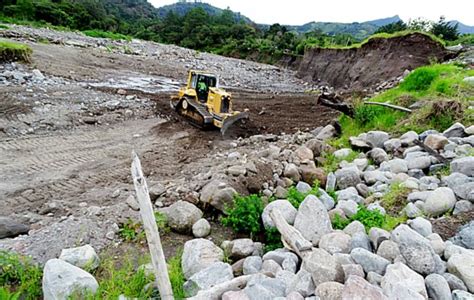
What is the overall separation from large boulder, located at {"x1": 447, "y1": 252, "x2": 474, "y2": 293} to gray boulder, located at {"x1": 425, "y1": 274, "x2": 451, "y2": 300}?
180mm

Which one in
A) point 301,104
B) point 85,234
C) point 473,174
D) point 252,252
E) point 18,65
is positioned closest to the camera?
point 252,252

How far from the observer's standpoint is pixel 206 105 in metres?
9.41

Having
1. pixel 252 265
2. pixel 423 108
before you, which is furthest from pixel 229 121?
pixel 252 265

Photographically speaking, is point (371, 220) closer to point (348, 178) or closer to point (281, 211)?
point (281, 211)

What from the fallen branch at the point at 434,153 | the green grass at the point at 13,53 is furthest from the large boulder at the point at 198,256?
the green grass at the point at 13,53

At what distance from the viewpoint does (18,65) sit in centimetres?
1152

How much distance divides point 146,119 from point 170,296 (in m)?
7.85

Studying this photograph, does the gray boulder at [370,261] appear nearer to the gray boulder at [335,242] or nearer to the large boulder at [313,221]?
the gray boulder at [335,242]

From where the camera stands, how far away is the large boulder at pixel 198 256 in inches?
119

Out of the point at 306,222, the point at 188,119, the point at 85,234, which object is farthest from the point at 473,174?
the point at 188,119

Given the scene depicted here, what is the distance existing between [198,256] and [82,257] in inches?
40.3

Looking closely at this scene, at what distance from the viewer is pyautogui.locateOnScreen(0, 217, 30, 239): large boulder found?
3755mm

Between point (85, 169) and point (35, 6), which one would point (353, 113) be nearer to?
point (85, 169)

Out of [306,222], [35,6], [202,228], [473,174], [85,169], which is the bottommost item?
[85,169]
